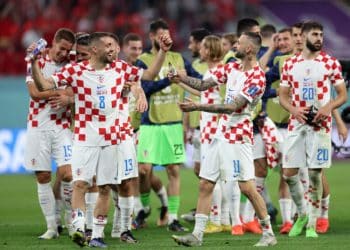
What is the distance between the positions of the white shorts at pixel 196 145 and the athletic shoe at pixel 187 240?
3471 millimetres

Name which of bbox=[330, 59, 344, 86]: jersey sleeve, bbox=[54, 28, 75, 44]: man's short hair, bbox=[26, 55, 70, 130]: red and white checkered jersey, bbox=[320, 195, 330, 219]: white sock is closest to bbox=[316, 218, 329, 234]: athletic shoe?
bbox=[320, 195, 330, 219]: white sock

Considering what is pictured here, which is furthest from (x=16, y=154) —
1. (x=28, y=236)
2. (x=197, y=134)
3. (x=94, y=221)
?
(x=94, y=221)

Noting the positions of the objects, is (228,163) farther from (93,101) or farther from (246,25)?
(246,25)

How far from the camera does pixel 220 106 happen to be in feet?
39.4

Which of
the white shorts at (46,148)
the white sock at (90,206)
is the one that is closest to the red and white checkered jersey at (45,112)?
the white shorts at (46,148)

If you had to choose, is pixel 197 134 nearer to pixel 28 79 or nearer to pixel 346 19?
pixel 28 79

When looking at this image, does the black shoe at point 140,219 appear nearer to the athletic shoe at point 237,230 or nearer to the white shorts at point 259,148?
the athletic shoe at point 237,230

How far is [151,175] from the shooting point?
1561 cm

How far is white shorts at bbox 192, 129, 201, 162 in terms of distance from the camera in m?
15.6

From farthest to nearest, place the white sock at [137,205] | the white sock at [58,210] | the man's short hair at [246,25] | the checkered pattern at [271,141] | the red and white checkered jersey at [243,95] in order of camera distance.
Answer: the white sock at [137,205], the man's short hair at [246,25], the checkered pattern at [271,141], the white sock at [58,210], the red and white checkered jersey at [243,95]

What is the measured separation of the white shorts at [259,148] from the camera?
48.4 ft

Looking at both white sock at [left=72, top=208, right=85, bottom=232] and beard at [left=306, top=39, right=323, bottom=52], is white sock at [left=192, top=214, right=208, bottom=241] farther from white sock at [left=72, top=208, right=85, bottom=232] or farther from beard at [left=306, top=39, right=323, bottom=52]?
beard at [left=306, top=39, right=323, bottom=52]

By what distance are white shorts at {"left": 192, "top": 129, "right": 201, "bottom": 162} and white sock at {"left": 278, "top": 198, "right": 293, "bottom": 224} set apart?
142cm

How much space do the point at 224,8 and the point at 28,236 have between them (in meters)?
16.9
